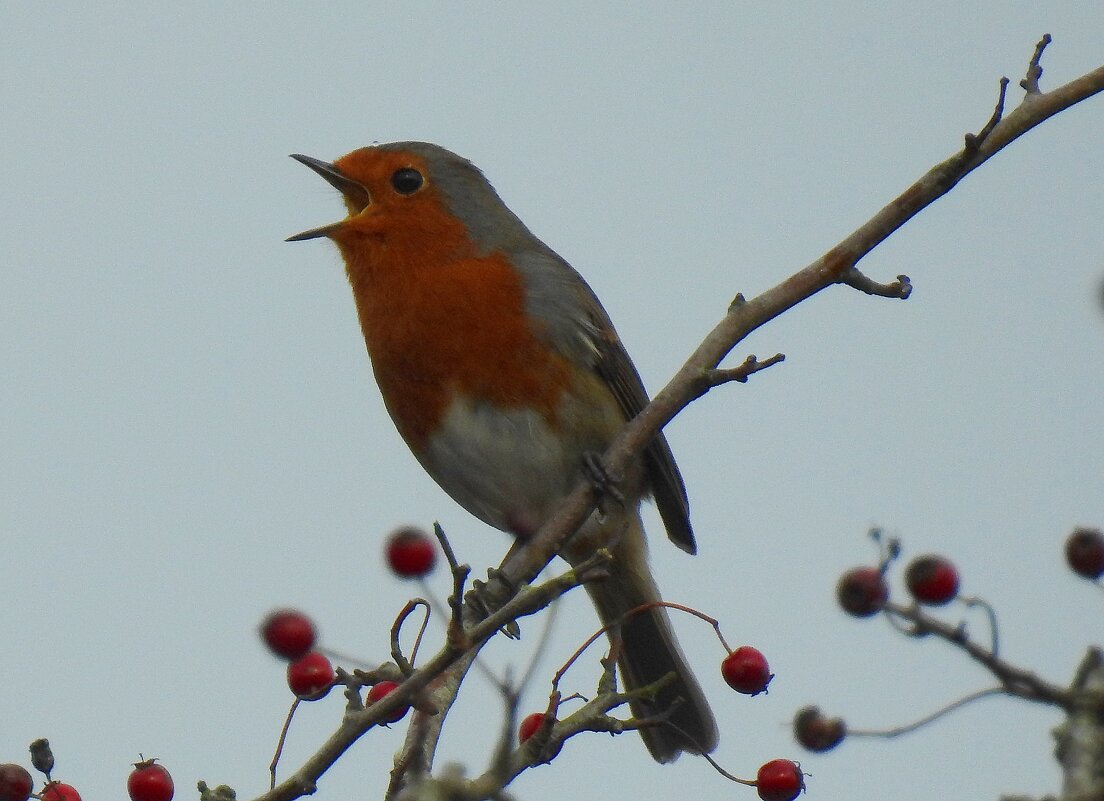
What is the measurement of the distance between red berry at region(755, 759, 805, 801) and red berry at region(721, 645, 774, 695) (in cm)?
32

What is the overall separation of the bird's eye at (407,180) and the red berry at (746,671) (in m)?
3.34

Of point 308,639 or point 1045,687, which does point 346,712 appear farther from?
point 1045,687

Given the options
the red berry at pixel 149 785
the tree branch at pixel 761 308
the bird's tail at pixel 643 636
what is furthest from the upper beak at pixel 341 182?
the red berry at pixel 149 785

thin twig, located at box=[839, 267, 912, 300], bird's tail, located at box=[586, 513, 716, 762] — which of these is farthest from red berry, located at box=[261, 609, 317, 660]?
bird's tail, located at box=[586, 513, 716, 762]

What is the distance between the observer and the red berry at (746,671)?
4785 millimetres

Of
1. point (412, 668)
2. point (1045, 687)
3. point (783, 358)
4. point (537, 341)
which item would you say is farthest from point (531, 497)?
point (1045, 687)

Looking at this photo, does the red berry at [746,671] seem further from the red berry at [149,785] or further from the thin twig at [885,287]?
the red berry at [149,785]

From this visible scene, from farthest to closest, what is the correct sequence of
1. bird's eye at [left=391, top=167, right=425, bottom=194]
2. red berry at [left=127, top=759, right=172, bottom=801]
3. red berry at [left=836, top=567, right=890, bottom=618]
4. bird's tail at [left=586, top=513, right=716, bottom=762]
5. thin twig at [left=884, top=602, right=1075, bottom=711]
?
1. bird's eye at [left=391, top=167, right=425, bottom=194]
2. bird's tail at [left=586, top=513, right=716, bottom=762]
3. red berry at [left=127, top=759, right=172, bottom=801]
4. red berry at [left=836, top=567, right=890, bottom=618]
5. thin twig at [left=884, top=602, right=1075, bottom=711]

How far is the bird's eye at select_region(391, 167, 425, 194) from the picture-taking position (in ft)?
23.9

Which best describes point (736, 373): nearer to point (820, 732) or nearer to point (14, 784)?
point (820, 732)

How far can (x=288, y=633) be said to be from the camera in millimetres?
3896

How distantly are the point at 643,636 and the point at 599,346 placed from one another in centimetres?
160

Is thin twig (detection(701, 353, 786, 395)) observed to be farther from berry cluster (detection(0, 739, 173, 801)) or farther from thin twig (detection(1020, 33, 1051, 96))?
berry cluster (detection(0, 739, 173, 801))

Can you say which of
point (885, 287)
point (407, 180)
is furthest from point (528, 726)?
point (407, 180)
